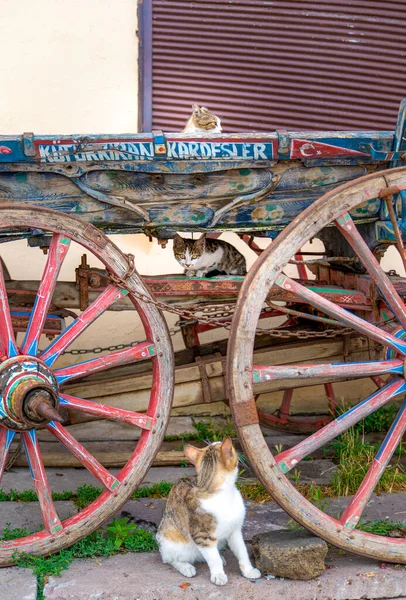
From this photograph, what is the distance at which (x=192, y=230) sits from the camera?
380 centimetres

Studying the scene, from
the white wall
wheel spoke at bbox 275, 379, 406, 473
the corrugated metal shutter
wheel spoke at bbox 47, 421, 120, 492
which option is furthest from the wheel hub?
the corrugated metal shutter

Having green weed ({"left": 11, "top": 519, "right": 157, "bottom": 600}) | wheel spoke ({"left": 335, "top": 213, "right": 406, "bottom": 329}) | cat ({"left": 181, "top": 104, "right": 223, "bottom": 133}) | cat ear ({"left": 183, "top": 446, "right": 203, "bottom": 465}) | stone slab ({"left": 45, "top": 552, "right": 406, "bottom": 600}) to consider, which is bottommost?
stone slab ({"left": 45, "top": 552, "right": 406, "bottom": 600})

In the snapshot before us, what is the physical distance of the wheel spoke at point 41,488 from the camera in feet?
10.8

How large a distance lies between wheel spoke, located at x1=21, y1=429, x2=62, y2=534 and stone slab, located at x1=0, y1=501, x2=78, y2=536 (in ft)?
1.45

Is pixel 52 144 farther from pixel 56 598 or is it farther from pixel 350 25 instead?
pixel 350 25

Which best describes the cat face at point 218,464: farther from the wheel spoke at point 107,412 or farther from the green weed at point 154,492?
the green weed at point 154,492

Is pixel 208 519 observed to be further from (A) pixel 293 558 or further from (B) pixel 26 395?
(B) pixel 26 395

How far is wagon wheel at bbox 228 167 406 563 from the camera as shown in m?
3.21

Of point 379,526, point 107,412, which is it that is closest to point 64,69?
point 107,412

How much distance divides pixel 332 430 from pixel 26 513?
5.24 ft

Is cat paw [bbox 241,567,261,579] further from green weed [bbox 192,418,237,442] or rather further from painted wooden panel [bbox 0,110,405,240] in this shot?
green weed [bbox 192,418,237,442]

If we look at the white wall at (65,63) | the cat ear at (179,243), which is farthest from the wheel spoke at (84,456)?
the white wall at (65,63)

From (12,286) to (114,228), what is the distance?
2.75 feet

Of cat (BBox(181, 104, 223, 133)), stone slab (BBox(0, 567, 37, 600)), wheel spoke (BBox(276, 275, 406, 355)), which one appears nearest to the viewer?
stone slab (BBox(0, 567, 37, 600))
